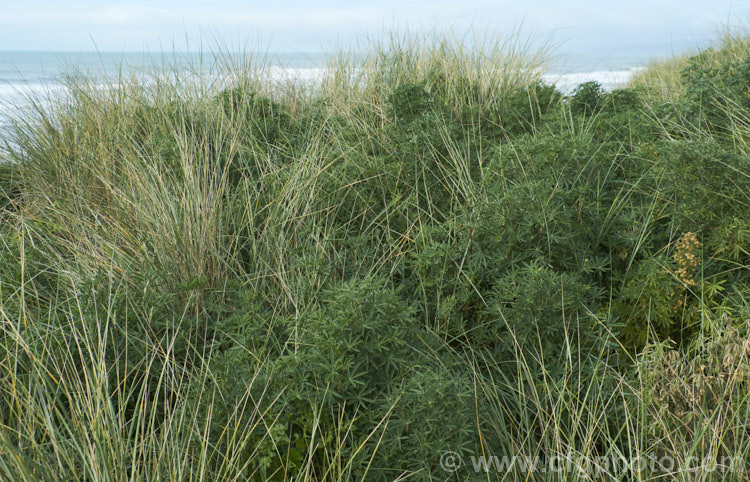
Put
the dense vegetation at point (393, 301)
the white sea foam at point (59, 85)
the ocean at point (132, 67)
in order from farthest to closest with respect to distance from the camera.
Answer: the ocean at point (132, 67) → the white sea foam at point (59, 85) → the dense vegetation at point (393, 301)

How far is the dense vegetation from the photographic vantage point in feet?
6.05

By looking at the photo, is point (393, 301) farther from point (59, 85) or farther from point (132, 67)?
point (59, 85)

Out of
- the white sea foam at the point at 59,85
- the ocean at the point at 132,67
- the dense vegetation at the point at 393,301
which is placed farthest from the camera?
the ocean at the point at 132,67

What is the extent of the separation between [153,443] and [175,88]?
3604mm

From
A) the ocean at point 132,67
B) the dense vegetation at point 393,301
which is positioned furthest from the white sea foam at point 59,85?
the dense vegetation at point 393,301

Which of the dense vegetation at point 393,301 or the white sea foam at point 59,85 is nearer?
the dense vegetation at point 393,301

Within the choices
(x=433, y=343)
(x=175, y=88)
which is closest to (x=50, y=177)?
(x=175, y=88)

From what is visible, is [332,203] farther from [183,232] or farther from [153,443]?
[153,443]

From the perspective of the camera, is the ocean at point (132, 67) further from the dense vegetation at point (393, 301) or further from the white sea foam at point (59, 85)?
the dense vegetation at point (393, 301)

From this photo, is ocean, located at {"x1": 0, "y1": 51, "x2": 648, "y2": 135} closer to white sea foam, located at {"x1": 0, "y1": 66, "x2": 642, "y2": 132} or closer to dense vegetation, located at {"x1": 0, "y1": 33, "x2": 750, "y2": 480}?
white sea foam, located at {"x1": 0, "y1": 66, "x2": 642, "y2": 132}

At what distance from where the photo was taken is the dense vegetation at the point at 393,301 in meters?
1.84

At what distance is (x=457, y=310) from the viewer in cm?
258

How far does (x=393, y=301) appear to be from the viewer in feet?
6.73

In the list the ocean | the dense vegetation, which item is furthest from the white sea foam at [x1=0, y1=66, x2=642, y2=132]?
the dense vegetation
